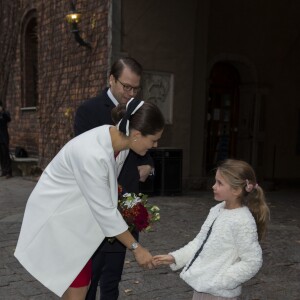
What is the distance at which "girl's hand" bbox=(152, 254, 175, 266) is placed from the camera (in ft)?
8.00

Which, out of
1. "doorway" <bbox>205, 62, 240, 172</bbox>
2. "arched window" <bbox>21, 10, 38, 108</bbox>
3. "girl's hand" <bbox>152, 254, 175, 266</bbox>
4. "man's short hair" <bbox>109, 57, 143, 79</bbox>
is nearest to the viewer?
"girl's hand" <bbox>152, 254, 175, 266</bbox>

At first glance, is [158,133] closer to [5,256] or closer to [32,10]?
[5,256]

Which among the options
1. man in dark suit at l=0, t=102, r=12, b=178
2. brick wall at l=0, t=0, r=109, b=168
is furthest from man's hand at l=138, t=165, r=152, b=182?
man in dark suit at l=0, t=102, r=12, b=178

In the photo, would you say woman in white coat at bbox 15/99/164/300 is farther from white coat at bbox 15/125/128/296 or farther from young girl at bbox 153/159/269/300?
young girl at bbox 153/159/269/300

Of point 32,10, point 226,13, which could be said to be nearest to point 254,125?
point 226,13

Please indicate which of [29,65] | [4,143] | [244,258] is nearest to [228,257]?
[244,258]

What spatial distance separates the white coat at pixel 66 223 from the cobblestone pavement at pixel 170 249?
1.51 meters

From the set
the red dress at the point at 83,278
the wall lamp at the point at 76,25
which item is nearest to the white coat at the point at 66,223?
the red dress at the point at 83,278

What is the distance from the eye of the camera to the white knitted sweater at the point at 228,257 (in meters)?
2.32

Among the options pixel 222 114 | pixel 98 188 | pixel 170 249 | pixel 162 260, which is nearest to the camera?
pixel 98 188

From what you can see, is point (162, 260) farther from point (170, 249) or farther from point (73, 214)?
point (170, 249)

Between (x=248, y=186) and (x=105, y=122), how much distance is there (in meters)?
1.06

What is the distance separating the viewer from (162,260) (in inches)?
98.6

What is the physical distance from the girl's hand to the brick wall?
6596 millimetres
